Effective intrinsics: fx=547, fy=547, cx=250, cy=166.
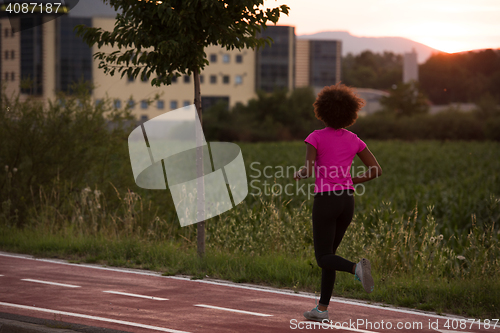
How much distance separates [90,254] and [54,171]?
351cm

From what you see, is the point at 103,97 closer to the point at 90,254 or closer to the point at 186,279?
the point at 90,254

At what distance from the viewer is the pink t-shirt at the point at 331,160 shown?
473 cm

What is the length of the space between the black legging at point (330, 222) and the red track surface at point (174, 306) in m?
0.63

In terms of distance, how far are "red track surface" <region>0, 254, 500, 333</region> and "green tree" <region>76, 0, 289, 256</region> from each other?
2.69 metres

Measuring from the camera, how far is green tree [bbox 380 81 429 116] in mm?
Result: 85562

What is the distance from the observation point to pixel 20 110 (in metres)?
11.2

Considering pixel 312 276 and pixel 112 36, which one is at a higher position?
pixel 112 36

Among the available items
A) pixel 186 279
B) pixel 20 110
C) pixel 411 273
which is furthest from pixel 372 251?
pixel 20 110

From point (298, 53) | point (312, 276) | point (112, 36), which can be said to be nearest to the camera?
point (312, 276)

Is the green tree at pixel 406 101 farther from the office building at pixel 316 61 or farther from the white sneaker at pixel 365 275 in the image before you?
the white sneaker at pixel 365 275

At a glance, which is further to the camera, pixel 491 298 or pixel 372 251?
pixel 372 251

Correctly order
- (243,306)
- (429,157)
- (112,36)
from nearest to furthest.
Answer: (243,306), (112,36), (429,157)

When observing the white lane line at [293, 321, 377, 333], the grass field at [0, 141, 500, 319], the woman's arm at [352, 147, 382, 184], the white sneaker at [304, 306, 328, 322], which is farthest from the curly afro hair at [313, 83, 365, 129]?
the grass field at [0, 141, 500, 319]

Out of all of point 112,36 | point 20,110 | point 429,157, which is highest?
point 112,36
